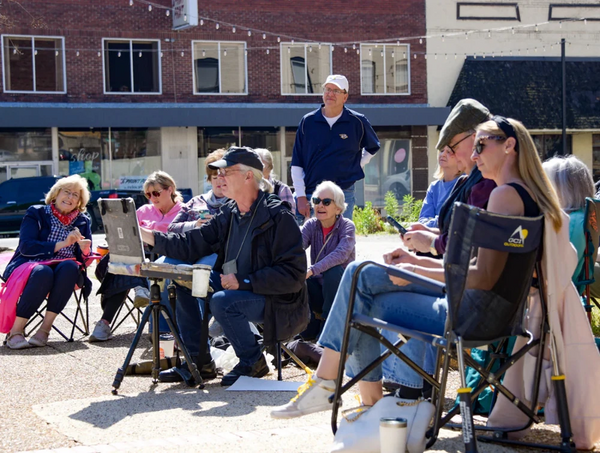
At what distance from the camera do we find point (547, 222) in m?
3.91

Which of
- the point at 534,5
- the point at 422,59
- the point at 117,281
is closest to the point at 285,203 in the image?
the point at 117,281

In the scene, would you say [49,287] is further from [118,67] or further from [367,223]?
[118,67]

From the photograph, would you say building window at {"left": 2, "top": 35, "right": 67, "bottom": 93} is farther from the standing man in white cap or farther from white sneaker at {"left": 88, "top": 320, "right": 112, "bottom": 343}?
white sneaker at {"left": 88, "top": 320, "right": 112, "bottom": 343}

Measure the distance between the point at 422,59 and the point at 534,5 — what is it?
5.00 meters

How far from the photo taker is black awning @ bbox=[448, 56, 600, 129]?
110ft

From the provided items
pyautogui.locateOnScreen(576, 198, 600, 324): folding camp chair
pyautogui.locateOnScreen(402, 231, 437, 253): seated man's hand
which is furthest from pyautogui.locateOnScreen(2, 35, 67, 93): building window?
pyautogui.locateOnScreen(402, 231, 437, 253): seated man's hand

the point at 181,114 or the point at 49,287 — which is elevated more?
the point at 181,114

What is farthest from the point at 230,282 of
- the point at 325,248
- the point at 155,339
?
the point at 325,248

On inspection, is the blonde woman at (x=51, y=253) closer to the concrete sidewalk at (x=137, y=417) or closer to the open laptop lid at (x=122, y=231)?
the concrete sidewalk at (x=137, y=417)

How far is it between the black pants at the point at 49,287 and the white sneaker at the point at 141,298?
69cm

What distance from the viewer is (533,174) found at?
4.02 meters

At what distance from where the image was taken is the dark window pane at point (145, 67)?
30.7 m

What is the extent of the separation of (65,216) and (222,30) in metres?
24.2

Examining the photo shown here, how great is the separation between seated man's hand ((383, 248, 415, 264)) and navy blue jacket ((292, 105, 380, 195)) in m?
4.01
